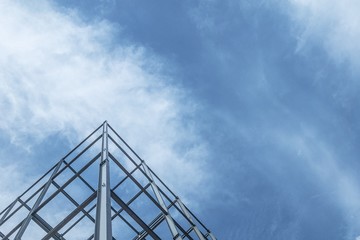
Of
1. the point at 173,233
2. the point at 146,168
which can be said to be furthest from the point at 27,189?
the point at 173,233

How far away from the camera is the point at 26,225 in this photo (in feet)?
18.4

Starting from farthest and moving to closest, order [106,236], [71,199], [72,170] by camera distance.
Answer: [72,170] → [71,199] → [106,236]

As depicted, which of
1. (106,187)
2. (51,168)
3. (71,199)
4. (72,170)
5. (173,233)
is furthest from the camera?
(51,168)

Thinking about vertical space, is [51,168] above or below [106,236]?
above

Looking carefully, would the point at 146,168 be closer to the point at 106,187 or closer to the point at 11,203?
the point at 11,203

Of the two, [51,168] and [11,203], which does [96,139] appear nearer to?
[51,168]

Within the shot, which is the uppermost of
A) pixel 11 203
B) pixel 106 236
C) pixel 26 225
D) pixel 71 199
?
pixel 11 203

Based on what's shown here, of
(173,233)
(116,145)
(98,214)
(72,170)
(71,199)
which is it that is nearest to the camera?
(98,214)

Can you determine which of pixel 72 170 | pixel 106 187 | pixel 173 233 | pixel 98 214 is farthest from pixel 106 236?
pixel 72 170

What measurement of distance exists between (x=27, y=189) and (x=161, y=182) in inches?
163

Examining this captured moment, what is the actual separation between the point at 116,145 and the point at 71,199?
82.8 inches

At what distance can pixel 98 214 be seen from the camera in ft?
12.8

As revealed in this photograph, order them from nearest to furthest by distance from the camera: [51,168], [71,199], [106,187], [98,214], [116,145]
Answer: [98,214] → [106,187] → [71,199] → [116,145] → [51,168]

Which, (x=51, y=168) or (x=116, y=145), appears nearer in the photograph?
(x=116, y=145)
